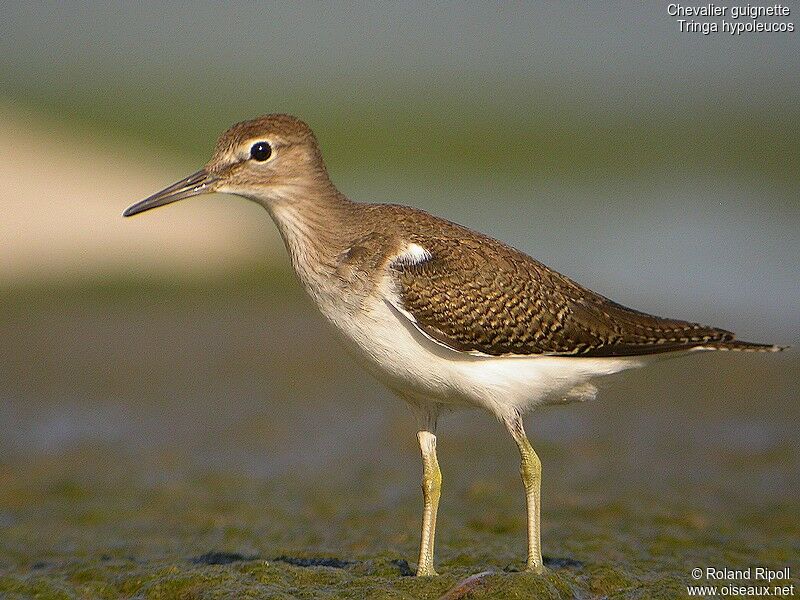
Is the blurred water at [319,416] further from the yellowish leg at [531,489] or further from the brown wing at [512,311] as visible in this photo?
the brown wing at [512,311]

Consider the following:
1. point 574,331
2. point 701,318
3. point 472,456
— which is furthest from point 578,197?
point 574,331

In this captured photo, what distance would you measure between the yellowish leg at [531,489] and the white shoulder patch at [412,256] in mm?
1163

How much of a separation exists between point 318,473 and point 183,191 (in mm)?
3610

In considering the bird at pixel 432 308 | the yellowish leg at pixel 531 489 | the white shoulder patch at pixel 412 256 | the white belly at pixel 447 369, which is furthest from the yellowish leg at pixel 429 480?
the white shoulder patch at pixel 412 256

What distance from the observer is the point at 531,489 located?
7.64 meters

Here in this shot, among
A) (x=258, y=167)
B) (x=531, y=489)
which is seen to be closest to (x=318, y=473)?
(x=531, y=489)

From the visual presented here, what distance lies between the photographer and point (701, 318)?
14125 mm

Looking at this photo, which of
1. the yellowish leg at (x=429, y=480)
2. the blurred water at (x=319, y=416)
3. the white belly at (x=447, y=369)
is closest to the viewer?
the white belly at (x=447, y=369)

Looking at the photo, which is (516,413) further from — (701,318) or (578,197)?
(578,197)

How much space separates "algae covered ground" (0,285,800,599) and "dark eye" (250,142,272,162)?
2601 mm

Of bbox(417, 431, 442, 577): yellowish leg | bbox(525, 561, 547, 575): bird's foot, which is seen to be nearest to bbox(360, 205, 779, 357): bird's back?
bbox(417, 431, 442, 577): yellowish leg

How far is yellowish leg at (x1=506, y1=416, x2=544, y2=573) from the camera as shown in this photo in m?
7.32

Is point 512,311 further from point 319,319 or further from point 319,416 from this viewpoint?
point 319,319

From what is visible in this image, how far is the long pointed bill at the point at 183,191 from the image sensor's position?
24.7 ft
